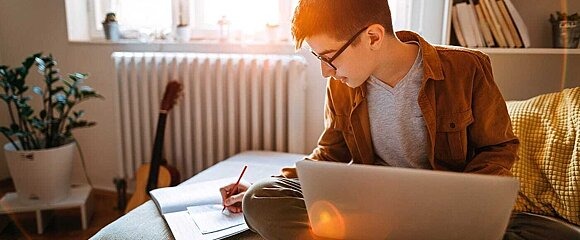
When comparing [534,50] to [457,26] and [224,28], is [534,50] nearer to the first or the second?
[457,26]

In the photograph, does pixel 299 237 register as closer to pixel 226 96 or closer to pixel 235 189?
pixel 235 189

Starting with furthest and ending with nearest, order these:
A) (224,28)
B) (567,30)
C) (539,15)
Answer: (224,28), (539,15), (567,30)

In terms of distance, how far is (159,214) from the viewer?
4.51ft

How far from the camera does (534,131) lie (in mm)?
1352

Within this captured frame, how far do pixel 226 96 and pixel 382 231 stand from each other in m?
1.40

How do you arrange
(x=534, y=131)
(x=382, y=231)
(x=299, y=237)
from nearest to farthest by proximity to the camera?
(x=382, y=231) → (x=299, y=237) → (x=534, y=131)

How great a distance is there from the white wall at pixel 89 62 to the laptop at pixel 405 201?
1301mm

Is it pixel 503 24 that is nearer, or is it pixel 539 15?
pixel 503 24

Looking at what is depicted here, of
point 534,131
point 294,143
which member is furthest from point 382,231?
point 294,143

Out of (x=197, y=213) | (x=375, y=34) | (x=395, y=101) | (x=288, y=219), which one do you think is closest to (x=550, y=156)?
(x=395, y=101)

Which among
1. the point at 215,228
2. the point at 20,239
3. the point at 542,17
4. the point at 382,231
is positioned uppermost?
the point at 542,17

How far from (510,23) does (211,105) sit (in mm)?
1212

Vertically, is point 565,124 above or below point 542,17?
below

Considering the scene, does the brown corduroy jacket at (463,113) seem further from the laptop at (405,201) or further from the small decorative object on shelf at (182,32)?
the small decorative object on shelf at (182,32)
